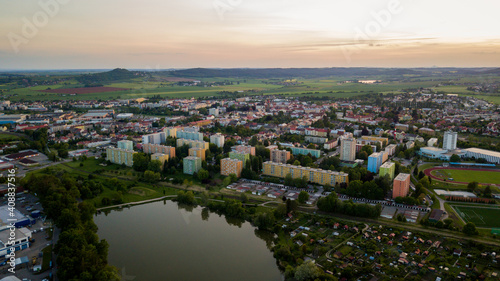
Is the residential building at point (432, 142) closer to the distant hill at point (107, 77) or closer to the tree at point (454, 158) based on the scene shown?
the tree at point (454, 158)

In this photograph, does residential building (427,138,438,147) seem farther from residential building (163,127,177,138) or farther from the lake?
residential building (163,127,177,138)

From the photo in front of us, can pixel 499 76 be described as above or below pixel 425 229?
above

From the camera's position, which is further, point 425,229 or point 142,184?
point 142,184

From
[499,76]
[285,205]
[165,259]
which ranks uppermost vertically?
[499,76]

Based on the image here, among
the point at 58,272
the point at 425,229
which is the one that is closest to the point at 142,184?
the point at 58,272

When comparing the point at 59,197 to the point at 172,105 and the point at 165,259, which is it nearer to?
the point at 165,259

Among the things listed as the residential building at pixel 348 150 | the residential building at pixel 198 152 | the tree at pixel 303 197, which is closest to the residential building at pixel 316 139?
the residential building at pixel 348 150

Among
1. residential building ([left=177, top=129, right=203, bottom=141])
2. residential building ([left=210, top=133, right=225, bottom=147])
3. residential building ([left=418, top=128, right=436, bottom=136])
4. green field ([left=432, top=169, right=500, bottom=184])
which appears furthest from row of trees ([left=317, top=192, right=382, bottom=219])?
residential building ([left=418, top=128, right=436, bottom=136])

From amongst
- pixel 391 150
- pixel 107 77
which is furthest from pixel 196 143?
pixel 107 77
